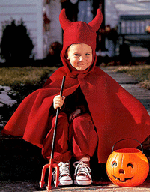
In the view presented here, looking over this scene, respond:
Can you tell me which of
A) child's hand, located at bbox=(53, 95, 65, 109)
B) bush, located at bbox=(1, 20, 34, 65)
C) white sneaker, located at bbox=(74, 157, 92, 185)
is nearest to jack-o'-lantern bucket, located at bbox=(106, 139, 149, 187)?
white sneaker, located at bbox=(74, 157, 92, 185)

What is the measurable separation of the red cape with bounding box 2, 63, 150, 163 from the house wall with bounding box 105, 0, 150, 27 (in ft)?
33.3

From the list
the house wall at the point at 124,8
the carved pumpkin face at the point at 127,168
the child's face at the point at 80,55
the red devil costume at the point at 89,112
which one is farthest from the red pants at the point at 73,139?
the house wall at the point at 124,8

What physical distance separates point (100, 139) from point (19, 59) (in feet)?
27.7

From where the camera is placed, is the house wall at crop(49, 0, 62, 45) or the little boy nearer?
the little boy

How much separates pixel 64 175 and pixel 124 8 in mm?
10821

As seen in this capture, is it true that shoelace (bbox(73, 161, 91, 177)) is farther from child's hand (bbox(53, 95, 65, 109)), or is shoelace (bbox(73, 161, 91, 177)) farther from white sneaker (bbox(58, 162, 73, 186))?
child's hand (bbox(53, 95, 65, 109))

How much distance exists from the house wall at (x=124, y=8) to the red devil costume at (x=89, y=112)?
1007 cm

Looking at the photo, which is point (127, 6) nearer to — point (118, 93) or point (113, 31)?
point (113, 31)

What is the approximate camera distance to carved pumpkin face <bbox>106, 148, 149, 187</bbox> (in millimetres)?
2713

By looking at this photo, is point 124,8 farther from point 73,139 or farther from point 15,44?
point 73,139

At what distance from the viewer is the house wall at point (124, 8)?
42.1ft

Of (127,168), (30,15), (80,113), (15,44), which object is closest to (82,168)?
(127,168)

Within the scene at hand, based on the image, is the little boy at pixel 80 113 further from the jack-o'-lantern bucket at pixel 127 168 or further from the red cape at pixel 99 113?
the jack-o'-lantern bucket at pixel 127 168

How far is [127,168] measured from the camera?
8.91 ft
